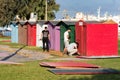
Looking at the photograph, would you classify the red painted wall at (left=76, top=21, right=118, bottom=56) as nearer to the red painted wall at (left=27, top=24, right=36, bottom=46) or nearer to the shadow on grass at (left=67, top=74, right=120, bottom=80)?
the shadow on grass at (left=67, top=74, right=120, bottom=80)

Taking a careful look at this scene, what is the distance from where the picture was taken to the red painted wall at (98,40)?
28906 mm

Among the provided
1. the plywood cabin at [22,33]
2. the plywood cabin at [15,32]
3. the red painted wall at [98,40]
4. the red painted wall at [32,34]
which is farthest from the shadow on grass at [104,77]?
the plywood cabin at [15,32]

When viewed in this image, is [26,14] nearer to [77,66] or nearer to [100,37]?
[100,37]

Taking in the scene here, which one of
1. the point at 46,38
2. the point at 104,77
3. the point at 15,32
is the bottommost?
the point at 104,77

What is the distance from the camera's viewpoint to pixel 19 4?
7531 cm

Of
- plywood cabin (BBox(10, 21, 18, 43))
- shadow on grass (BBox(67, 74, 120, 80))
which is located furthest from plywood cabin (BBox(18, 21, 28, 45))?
shadow on grass (BBox(67, 74, 120, 80))

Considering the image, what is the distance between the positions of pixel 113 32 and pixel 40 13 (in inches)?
1986

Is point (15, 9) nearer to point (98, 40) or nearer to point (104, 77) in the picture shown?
point (98, 40)

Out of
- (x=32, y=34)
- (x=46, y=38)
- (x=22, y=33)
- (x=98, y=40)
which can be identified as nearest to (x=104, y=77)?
(x=98, y=40)

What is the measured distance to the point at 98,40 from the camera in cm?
2912

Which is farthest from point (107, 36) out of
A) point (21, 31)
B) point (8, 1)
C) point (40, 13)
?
point (40, 13)

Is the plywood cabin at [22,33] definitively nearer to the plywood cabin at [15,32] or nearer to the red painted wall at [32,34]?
the red painted wall at [32,34]

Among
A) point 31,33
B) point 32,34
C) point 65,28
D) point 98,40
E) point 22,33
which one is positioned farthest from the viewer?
point 22,33

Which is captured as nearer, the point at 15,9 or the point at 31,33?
the point at 31,33
